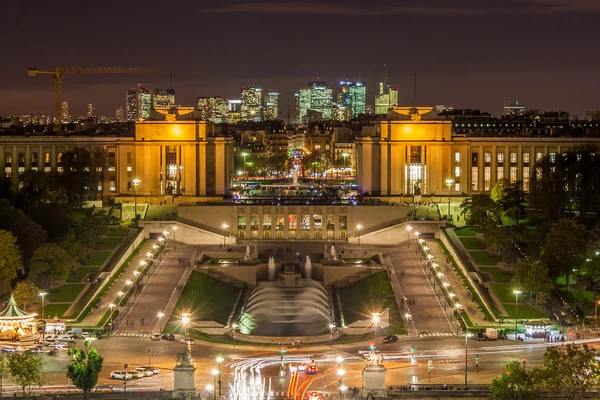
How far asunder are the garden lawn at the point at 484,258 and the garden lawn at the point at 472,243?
2040mm

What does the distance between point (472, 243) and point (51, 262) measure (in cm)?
4192

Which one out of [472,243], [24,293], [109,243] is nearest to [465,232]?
[472,243]

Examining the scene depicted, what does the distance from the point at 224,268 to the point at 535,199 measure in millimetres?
32432

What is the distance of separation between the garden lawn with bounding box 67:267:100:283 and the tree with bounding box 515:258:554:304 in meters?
37.3

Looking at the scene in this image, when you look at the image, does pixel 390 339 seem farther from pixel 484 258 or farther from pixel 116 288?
pixel 116 288

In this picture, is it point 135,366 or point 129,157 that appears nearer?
point 135,366

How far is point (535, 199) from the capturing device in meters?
126

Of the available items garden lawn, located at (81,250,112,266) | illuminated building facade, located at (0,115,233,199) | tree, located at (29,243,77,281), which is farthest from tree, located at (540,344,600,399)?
illuminated building facade, located at (0,115,233,199)

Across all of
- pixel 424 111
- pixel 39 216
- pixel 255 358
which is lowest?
pixel 255 358

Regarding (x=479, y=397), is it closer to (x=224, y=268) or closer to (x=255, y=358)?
(x=255, y=358)

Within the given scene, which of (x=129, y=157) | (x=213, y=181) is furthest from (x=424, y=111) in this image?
(x=129, y=157)

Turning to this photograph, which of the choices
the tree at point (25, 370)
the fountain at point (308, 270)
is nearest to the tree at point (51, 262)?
the fountain at point (308, 270)

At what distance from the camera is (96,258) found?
115750mm

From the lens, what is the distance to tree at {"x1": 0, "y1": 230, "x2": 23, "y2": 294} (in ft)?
314
